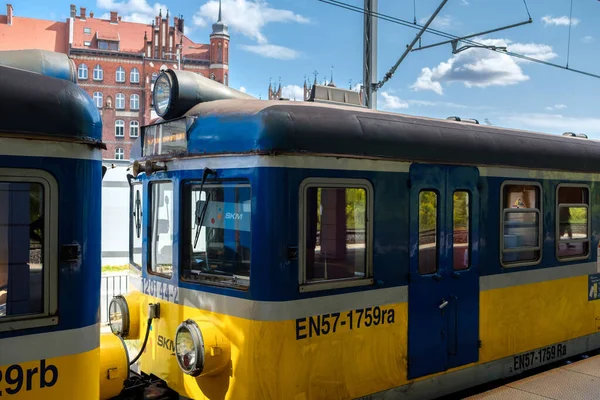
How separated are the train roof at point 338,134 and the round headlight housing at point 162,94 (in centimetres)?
21

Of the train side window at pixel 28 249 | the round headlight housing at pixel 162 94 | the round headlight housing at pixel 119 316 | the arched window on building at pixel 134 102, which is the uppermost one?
the arched window on building at pixel 134 102

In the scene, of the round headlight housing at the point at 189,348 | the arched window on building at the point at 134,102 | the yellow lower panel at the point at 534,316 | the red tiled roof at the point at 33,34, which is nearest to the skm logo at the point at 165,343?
the round headlight housing at the point at 189,348

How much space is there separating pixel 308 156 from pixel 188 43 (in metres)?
81.9

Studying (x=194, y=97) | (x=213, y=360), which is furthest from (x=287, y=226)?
(x=194, y=97)

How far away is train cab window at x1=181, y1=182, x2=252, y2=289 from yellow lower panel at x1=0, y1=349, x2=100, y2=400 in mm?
1389

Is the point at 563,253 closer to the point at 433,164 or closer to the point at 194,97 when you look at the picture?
the point at 433,164

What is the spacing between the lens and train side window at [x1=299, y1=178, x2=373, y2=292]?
467 centimetres

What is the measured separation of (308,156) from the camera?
4.64 metres

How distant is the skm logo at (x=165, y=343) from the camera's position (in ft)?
17.2

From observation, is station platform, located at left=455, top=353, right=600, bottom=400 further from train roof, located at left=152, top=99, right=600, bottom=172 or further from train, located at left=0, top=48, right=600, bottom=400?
train roof, located at left=152, top=99, right=600, bottom=172

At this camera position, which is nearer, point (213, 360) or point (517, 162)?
point (213, 360)

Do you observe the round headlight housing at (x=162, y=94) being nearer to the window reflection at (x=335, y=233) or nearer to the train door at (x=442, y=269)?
the window reflection at (x=335, y=233)

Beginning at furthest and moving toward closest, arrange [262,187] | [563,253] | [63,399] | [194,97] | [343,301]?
[563,253] < [194,97] < [343,301] < [262,187] < [63,399]

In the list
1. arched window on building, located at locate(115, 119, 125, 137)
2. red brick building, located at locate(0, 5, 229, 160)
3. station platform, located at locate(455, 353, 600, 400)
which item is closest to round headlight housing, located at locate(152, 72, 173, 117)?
station platform, located at locate(455, 353, 600, 400)
